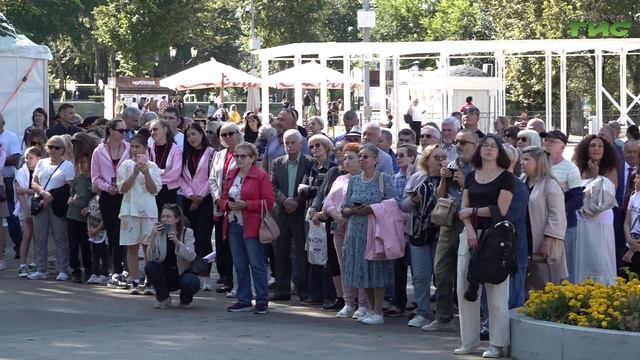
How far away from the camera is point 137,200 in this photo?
13.8m

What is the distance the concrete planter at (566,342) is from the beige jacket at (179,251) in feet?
12.6

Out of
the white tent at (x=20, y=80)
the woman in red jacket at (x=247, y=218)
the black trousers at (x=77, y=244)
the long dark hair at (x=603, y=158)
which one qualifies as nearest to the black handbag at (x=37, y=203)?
the black trousers at (x=77, y=244)

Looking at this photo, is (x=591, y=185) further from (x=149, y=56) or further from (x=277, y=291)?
(x=149, y=56)

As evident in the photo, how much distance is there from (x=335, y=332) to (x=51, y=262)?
605 centimetres

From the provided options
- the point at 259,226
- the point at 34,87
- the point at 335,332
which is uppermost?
the point at 34,87

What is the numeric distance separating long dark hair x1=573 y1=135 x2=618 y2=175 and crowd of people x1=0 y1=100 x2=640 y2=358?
0.06ft

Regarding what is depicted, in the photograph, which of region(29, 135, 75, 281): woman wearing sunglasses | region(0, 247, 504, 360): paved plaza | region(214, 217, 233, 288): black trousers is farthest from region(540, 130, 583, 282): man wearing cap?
region(29, 135, 75, 281): woman wearing sunglasses

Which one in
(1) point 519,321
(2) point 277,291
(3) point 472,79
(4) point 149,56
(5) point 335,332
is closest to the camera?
(1) point 519,321

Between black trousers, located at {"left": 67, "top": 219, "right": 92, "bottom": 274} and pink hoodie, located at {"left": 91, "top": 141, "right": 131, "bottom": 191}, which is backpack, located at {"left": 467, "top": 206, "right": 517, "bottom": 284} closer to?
pink hoodie, located at {"left": 91, "top": 141, "right": 131, "bottom": 191}

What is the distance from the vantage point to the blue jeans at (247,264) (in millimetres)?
12484

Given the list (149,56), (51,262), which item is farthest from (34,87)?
(149,56)

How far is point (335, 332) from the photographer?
11516mm

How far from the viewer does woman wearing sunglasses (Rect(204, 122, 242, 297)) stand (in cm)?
1370

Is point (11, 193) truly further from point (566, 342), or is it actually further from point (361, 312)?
point (566, 342)
